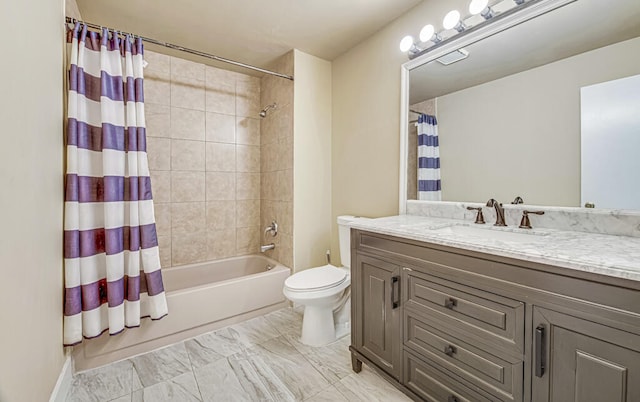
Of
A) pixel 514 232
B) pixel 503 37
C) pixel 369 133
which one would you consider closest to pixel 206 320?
pixel 369 133

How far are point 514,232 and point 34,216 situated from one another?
213cm

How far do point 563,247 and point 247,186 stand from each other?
2585 mm

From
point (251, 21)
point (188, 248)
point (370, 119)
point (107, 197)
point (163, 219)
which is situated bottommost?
point (188, 248)

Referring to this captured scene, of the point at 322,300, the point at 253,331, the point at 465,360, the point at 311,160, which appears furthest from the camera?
the point at 311,160

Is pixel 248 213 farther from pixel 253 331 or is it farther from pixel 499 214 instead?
pixel 499 214

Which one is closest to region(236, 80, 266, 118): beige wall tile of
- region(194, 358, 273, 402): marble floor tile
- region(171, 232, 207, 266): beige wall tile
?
region(171, 232, 207, 266): beige wall tile

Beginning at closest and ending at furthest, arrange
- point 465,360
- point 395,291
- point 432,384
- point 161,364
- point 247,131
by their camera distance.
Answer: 1. point 465,360
2. point 432,384
3. point 395,291
4. point 161,364
5. point 247,131

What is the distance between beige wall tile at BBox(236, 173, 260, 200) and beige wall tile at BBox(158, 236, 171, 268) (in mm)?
771

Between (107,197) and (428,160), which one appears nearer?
(107,197)

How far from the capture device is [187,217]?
2574mm

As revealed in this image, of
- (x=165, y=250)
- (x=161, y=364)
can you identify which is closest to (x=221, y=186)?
(x=165, y=250)

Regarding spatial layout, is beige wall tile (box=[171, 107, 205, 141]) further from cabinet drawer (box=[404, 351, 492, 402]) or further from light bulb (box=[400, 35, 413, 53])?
cabinet drawer (box=[404, 351, 492, 402])

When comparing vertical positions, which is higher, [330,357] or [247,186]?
[247,186]

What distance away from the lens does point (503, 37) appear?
1.48 meters
